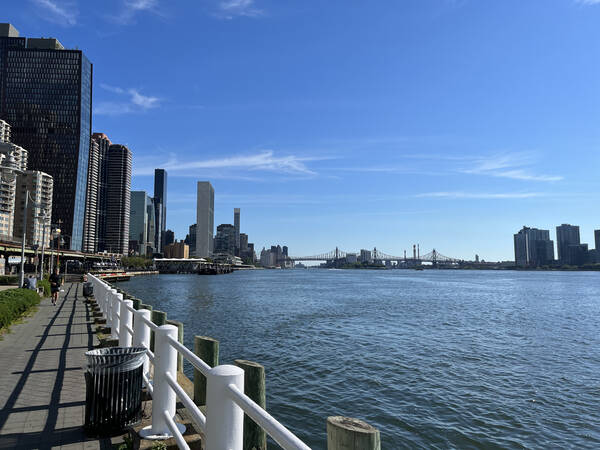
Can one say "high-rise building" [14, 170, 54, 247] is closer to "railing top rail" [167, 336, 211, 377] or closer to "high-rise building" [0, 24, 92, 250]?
"high-rise building" [0, 24, 92, 250]

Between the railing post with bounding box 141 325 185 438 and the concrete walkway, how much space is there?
67 cm

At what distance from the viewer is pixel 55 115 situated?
187125 millimetres

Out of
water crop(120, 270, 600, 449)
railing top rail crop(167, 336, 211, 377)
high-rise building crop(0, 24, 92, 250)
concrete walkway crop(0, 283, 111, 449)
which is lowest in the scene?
water crop(120, 270, 600, 449)

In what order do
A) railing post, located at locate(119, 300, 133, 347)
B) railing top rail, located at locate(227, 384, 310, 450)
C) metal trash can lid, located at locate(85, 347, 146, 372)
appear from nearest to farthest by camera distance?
1. railing top rail, located at locate(227, 384, 310, 450)
2. metal trash can lid, located at locate(85, 347, 146, 372)
3. railing post, located at locate(119, 300, 133, 347)

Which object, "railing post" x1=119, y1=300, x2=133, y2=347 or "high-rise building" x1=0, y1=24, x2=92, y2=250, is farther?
"high-rise building" x1=0, y1=24, x2=92, y2=250

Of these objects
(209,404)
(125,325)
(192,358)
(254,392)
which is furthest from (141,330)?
(209,404)

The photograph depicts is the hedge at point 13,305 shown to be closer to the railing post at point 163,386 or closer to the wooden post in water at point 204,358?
the wooden post in water at point 204,358

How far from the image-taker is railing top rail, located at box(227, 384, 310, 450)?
209 cm

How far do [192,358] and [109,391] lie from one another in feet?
7.04

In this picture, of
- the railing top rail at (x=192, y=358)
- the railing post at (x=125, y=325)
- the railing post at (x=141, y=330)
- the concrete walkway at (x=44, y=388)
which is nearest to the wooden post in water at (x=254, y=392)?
the railing top rail at (x=192, y=358)

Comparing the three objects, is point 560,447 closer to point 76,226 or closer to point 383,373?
point 383,373

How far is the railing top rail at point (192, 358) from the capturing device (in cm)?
349

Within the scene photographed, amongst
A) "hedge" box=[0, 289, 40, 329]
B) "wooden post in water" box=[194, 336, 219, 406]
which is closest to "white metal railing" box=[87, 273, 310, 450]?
"wooden post in water" box=[194, 336, 219, 406]

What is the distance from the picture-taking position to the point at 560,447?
9820 mm
